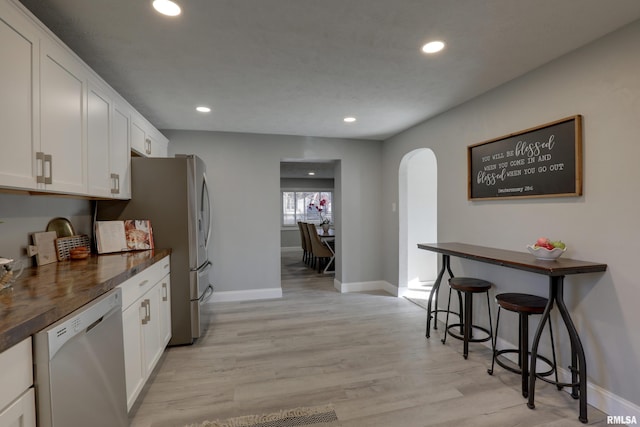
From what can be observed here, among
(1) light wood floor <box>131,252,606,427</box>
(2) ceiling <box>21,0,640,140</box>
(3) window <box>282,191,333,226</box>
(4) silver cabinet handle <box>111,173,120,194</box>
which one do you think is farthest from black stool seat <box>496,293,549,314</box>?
(3) window <box>282,191,333,226</box>

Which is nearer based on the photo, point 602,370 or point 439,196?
point 602,370

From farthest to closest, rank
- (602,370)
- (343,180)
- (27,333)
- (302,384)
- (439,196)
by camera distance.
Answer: (343,180), (439,196), (302,384), (602,370), (27,333)

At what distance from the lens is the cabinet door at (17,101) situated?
1310 mm

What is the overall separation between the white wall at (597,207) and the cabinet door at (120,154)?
316 cm

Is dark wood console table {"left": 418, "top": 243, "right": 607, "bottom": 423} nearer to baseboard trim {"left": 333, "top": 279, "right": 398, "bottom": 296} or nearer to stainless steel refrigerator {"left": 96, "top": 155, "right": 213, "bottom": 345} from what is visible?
stainless steel refrigerator {"left": 96, "top": 155, "right": 213, "bottom": 345}

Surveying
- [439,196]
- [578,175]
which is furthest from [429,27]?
[439,196]

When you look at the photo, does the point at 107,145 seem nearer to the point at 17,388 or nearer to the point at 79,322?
the point at 79,322

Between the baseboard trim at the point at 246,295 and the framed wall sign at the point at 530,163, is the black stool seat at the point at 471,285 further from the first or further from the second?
the baseboard trim at the point at 246,295

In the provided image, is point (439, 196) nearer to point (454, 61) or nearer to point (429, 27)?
point (454, 61)

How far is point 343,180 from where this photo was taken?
15.2 ft

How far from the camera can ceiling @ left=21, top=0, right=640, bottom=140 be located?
63.4 inches

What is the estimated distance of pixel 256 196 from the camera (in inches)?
169

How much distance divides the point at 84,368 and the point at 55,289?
1.30 feet

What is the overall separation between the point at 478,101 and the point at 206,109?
2676 mm
